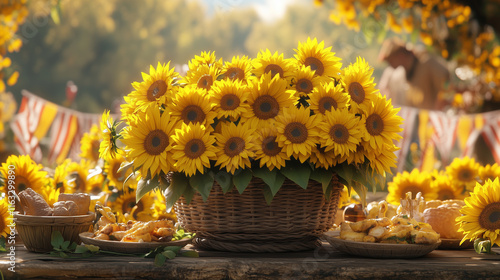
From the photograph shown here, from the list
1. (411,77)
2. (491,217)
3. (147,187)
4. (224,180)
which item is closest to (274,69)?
(224,180)

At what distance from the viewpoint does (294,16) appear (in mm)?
34750

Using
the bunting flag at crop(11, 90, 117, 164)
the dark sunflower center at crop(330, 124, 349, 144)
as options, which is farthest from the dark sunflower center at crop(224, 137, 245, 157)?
the bunting flag at crop(11, 90, 117, 164)

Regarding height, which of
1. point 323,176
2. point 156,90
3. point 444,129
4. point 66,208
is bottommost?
point 66,208

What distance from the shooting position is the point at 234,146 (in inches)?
52.0

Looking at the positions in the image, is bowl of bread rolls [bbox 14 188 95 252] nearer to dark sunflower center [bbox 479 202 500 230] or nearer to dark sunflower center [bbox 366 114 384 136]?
dark sunflower center [bbox 366 114 384 136]

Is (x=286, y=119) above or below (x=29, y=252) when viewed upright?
above

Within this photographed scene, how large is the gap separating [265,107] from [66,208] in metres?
0.56

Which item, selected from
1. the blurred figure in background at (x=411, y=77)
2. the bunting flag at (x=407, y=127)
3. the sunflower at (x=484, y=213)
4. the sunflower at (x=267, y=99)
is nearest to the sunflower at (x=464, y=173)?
the sunflower at (x=484, y=213)

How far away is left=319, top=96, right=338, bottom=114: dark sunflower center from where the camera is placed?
1.37 m

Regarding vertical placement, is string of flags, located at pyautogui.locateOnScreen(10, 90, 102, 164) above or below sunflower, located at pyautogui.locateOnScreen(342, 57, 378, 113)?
above

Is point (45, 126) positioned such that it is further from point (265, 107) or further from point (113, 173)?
point (265, 107)

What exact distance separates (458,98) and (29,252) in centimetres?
612

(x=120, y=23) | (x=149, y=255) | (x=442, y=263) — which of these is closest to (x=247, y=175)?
(x=149, y=255)

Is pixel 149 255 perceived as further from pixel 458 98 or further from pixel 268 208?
pixel 458 98
